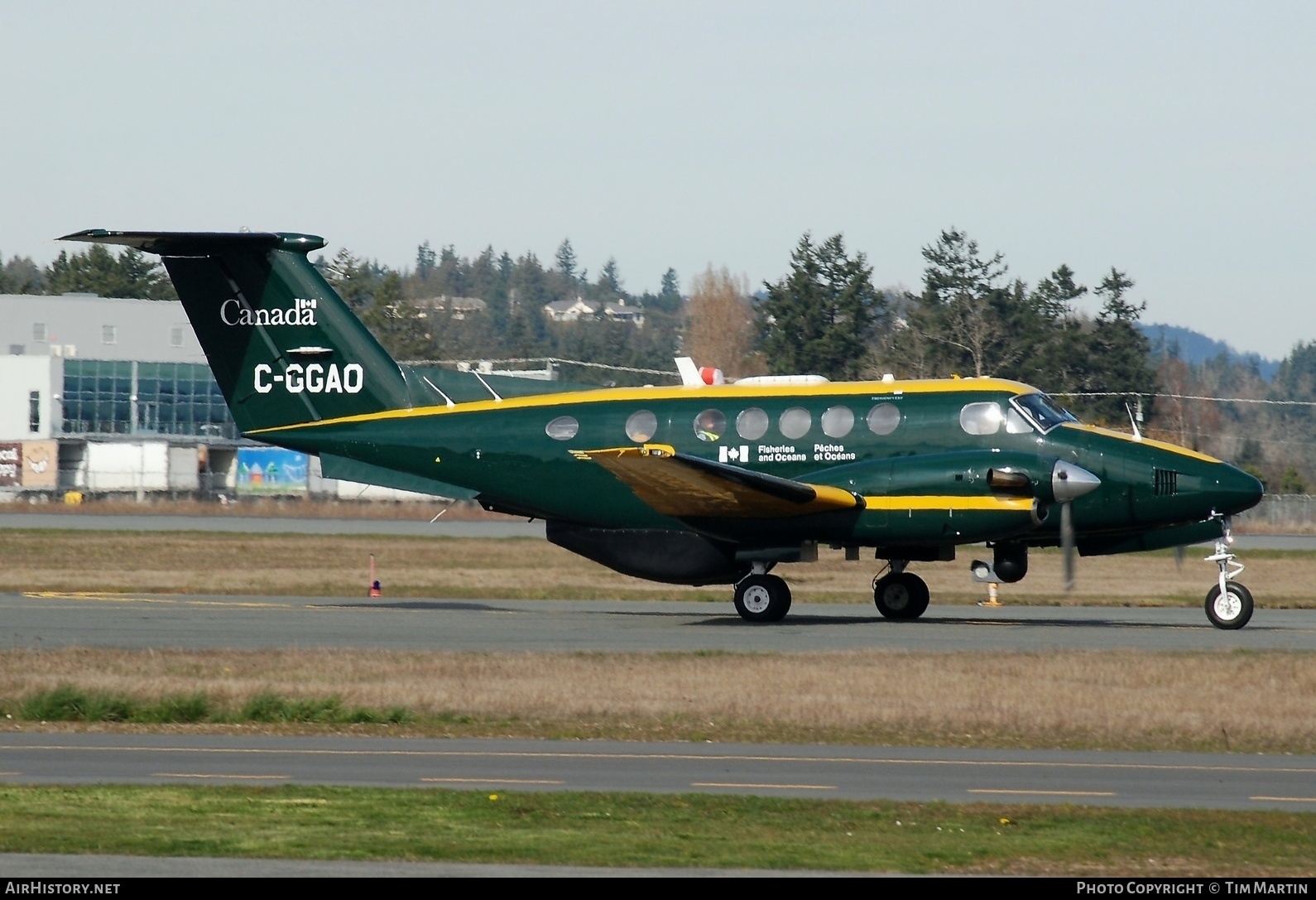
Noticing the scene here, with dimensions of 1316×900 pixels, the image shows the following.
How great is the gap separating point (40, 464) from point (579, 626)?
204 ft

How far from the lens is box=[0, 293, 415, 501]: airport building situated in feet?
257

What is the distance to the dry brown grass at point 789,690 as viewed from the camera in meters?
14.4

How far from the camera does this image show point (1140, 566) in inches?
1625

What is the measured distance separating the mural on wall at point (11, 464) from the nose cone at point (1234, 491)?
6792 cm

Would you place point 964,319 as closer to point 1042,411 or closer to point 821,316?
point 821,316

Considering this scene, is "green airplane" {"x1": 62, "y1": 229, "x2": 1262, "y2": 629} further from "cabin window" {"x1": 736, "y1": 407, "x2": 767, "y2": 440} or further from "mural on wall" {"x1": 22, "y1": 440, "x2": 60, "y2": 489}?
"mural on wall" {"x1": 22, "y1": 440, "x2": 60, "y2": 489}

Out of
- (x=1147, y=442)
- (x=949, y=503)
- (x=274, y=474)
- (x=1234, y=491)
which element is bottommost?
(x=949, y=503)

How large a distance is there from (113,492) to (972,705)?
222 ft

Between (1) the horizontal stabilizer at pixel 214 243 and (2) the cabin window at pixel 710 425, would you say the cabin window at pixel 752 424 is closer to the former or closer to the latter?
(2) the cabin window at pixel 710 425

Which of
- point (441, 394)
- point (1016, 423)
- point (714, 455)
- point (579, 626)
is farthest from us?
point (441, 394)

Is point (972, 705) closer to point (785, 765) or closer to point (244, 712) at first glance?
point (785, 765)

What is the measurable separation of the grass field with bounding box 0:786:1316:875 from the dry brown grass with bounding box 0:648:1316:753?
11.3ft

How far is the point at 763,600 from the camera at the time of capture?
24344mm

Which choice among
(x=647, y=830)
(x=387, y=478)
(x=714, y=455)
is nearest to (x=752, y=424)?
(x=714, y=455)
